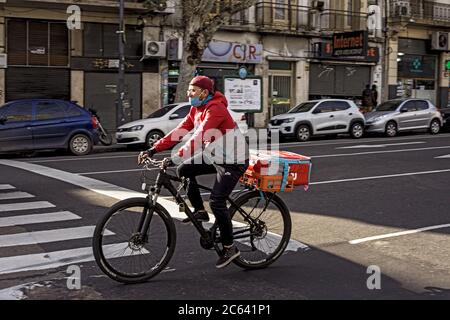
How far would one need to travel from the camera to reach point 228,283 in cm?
550

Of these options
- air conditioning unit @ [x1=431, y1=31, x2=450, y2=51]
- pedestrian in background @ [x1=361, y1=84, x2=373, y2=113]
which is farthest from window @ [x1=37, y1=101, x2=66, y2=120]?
air conditioning unit @ [x1=431, y1=31, x2=450, y2=51]

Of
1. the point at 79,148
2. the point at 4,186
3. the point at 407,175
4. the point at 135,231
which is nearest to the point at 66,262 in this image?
the point at 135,231

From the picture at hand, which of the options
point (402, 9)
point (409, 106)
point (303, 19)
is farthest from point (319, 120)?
point (402, 9)

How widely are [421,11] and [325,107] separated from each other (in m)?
14.0

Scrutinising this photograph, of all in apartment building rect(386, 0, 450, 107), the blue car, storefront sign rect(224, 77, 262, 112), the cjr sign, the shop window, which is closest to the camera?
the blue car

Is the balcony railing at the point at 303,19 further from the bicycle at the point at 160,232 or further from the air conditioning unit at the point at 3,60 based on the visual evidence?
the bicycle at the point at 160,232

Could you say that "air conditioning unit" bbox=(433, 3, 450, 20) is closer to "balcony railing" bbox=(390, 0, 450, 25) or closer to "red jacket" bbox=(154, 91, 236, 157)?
"balcony railing" bbox=(390, 0, 450, 25)

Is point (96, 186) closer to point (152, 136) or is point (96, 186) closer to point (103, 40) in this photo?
point (152, 136)

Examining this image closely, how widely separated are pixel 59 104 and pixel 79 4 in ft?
23.0

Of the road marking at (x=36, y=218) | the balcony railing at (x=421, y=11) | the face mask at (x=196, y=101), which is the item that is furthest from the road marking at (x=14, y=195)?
the balcony railing at (x=421, y=11)

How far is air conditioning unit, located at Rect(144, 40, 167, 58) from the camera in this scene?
24.6 metres

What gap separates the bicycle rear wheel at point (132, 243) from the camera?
5297mm

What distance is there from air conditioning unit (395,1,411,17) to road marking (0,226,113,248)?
1092 inches
